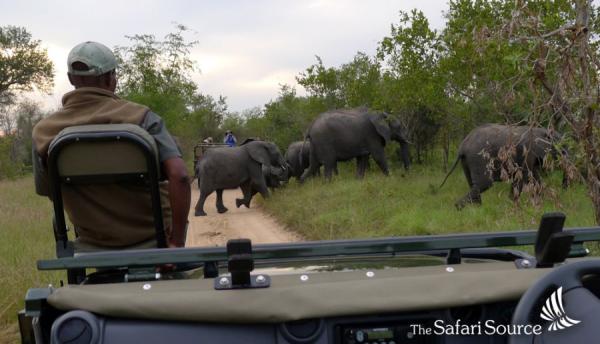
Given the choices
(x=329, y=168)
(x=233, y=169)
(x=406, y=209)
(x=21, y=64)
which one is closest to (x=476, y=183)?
(x=406, y=209)

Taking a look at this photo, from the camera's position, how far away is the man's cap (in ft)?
10.1

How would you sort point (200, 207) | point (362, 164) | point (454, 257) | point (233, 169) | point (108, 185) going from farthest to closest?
point (362, 164)
point (233, 169)
point (200, 207)
point (108, 185)
point (454, 257)

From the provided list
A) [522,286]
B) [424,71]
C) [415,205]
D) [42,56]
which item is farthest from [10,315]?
[42,56]

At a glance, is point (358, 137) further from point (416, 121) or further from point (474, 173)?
point (474, 173)

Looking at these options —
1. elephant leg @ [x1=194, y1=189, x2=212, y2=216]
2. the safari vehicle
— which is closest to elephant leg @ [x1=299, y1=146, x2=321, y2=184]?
elephant leg @ [x1=194, y1=189, x2=212, y2=216]

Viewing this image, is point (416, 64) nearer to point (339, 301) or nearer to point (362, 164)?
point (362, 164)

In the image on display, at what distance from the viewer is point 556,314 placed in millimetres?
1626

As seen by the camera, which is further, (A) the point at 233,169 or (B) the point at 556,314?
(A) the point at 233,169

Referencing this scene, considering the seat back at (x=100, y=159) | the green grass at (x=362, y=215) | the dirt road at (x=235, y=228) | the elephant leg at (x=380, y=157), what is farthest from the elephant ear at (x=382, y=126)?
the seat back at (x=100, y=159)

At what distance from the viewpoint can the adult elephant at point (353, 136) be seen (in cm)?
1747

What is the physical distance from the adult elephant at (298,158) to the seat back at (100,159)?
1674 centimetres

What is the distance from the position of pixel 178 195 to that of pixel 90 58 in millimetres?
681

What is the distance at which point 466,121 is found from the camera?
14.7 meters

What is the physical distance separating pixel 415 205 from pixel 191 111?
91.9 ft
